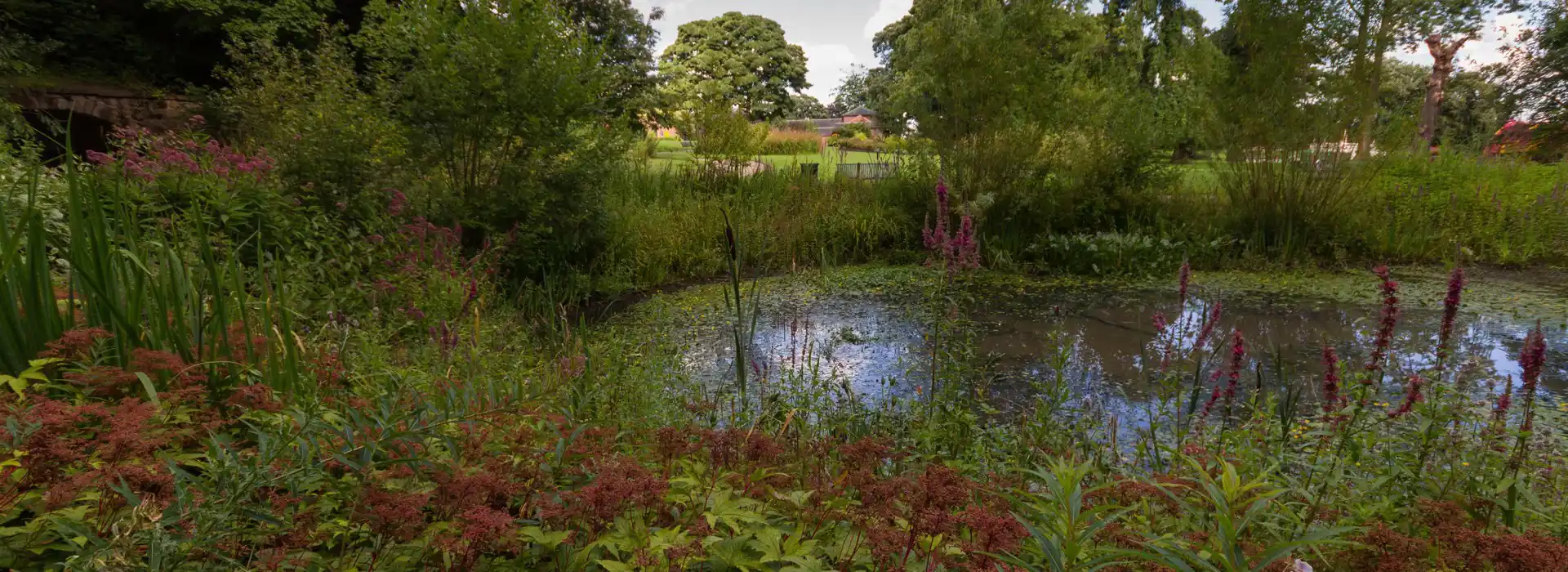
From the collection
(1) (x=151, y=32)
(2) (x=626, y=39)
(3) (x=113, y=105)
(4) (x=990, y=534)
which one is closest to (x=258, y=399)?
(4) (x=990, y=534)

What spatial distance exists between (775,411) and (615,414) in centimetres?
73

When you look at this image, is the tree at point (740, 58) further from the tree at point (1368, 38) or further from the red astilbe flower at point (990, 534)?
the red astilbe flower at point (990, 534)

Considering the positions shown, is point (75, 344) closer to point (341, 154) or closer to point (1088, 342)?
point (341, 154)

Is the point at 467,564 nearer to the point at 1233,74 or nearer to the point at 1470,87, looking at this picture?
the point at 1233,74

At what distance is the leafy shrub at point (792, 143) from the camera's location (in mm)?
22848

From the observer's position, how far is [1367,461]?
2010 millimetres

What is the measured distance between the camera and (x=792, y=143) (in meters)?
23.4

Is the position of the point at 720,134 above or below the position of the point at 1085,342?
above

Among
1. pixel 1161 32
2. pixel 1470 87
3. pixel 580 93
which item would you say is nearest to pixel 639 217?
pixel 580 93

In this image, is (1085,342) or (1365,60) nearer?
(1085,342)

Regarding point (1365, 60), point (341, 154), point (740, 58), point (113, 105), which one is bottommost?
point (341, 154)

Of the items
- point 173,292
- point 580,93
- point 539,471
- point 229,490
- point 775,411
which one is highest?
point 580,93

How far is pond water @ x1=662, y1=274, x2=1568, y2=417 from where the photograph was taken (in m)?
4.04

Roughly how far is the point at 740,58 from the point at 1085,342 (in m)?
39.9
